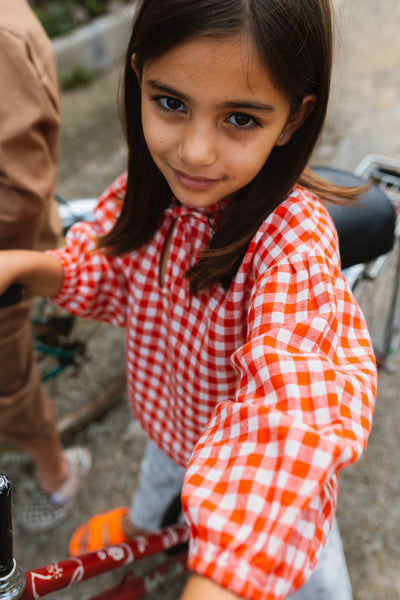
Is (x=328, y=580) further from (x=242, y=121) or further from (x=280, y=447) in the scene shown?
(x=242, y=121)

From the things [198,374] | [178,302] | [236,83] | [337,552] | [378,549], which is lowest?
[378,549]

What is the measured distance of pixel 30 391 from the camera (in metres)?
1.49

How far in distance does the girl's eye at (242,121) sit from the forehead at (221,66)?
1.6 inches

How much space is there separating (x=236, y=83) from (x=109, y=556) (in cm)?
99

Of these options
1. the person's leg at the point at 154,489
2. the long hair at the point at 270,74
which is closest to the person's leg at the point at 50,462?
the person's leg at the point at 154,489

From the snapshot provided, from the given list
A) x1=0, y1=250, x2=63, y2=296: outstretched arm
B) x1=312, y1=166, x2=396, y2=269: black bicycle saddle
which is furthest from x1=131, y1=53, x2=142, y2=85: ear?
x1=312, y1=166, x2=396, y2=269: black bicycle saddle

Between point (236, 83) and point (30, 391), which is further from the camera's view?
point (30, 391)

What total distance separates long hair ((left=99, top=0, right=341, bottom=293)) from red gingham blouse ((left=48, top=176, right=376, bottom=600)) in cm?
3

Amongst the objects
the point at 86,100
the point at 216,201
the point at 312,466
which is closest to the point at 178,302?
the point at 216,201

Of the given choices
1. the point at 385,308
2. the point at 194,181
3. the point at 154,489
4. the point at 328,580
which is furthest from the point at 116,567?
A: the point at 385,308

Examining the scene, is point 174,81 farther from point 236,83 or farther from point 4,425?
point 4,425

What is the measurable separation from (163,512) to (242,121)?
48.4 inches

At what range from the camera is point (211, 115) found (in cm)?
78

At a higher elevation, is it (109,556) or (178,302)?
(178,302)
